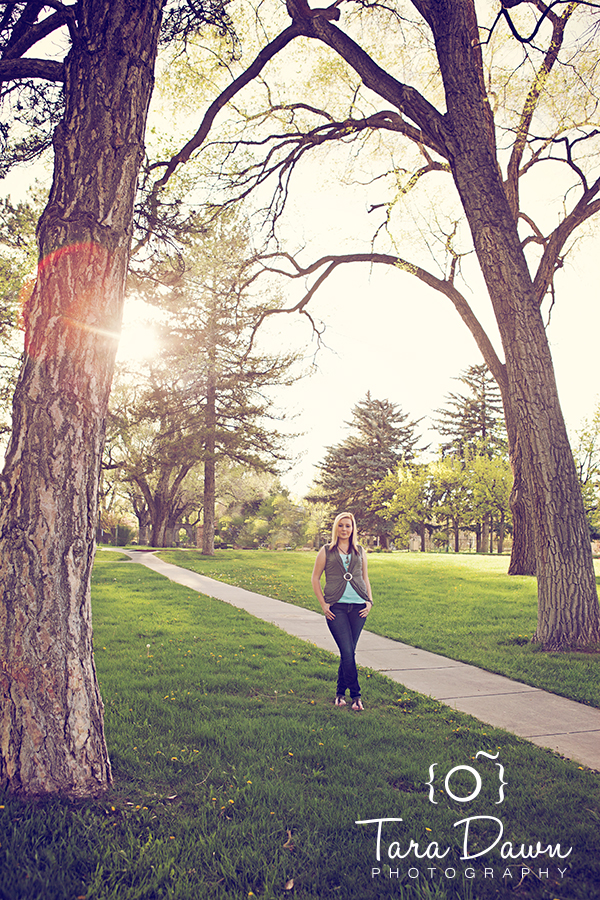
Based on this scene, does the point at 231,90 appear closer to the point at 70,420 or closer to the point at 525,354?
the point at 525,354

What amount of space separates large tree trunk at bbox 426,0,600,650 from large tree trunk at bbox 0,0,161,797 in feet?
17.2

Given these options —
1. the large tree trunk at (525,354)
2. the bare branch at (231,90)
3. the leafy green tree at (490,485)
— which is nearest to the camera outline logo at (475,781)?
the large tree trunk at (525,354)

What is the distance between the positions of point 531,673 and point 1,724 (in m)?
5.43

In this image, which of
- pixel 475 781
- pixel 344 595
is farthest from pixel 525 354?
pixel 475 781

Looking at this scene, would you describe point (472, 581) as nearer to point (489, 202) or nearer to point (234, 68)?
point (489, 202)

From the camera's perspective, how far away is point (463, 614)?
1022 centimetres

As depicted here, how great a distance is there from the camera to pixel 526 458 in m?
7.63

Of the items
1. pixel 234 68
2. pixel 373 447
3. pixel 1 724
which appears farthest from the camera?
pixel 373 447

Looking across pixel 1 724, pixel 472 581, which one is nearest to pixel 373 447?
pixel 472 581

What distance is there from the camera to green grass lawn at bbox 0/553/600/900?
8.64 feet

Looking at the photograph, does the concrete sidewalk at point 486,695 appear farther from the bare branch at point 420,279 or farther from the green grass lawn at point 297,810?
the bare branch at point 420,279

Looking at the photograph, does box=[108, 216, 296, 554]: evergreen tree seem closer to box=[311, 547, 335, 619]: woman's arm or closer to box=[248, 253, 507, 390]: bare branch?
box=[248, 253, 507, 390]: bare branch

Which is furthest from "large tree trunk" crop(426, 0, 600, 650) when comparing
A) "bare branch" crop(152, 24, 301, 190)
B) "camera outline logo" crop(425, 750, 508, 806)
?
"camera outline logo" crop(425, 750, 508, 806)

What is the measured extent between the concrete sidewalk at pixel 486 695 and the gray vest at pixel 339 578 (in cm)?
129
